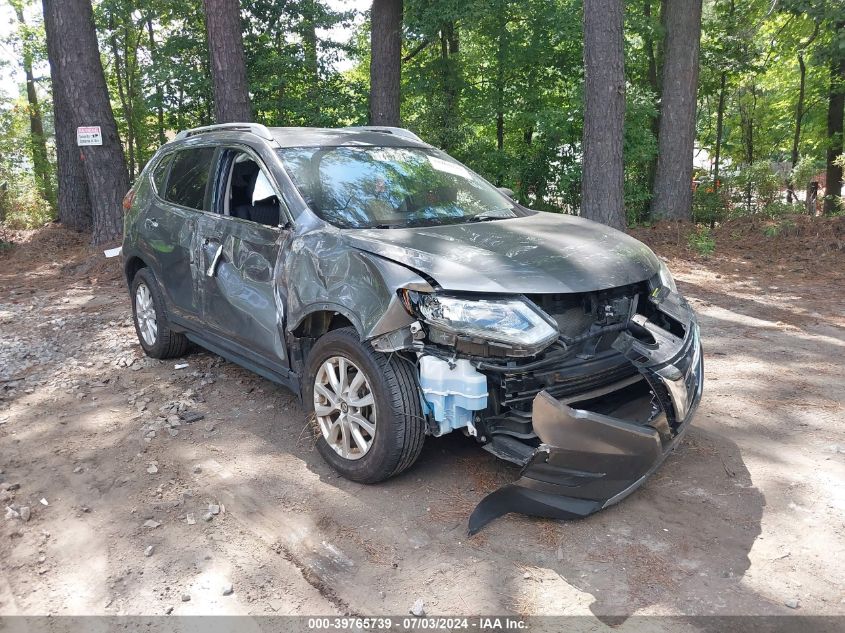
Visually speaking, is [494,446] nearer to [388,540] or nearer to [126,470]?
[388,540]

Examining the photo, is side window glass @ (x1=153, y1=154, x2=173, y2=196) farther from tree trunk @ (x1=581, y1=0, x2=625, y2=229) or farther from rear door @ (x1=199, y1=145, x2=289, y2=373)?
tree trunk @ (x1=581, y1=0, x2=625, y2=229)

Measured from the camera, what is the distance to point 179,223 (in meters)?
5.19

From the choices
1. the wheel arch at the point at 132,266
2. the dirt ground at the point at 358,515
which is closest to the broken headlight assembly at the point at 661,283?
the dirt ground at the point at 358,515

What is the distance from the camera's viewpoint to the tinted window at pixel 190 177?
506 centimetres

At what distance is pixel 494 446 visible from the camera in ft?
10.9

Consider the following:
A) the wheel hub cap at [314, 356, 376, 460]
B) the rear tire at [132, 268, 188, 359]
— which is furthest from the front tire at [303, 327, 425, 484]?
the rear tire at [132, 268, 188, 359]

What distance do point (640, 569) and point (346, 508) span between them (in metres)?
1.50

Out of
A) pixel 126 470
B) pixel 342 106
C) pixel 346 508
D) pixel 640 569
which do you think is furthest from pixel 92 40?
pixel 640 569

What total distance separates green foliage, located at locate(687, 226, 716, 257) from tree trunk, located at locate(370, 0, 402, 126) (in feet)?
18.4

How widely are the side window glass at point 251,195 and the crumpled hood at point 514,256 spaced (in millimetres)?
749

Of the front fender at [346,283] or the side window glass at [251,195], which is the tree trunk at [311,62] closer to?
the side window glass at [251,195]

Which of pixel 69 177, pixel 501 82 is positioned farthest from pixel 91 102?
pixel 501 82

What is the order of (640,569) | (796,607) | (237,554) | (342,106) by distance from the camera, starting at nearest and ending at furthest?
(796,607) → (640,569) → (237,554) → (342,106)

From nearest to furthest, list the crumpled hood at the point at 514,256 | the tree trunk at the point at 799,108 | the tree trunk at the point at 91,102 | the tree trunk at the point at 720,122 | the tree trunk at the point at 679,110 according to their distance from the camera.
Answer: the crumpled hood at the point at 514,256, the tree trunk at the point at 91,102, the tree trunk at the point at 679,110, the tree trunk at the point at 720,122, the tree trunk at the point at 799,108
